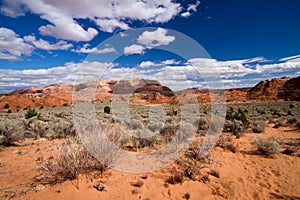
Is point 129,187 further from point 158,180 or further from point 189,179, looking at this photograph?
point 189,179

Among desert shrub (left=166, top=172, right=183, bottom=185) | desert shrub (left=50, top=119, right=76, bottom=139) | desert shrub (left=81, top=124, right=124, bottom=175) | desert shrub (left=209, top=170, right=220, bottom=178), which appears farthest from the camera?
desert shrub (left=50, top=119, right=76, bottom=139)

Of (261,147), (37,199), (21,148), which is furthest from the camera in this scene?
(21,148)

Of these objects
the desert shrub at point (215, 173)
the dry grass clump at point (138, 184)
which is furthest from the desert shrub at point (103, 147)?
the desert shrub at point (215, 173)

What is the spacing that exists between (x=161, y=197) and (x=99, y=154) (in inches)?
73.0

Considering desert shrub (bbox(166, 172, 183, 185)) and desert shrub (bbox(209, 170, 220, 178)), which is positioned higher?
desert shrub (bbox(166, 172, 183, 185))

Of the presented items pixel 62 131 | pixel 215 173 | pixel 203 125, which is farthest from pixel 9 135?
pixel 203 125

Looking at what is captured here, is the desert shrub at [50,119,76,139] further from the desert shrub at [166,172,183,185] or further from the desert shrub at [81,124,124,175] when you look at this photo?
the desert shrub at [166,172,183,185]

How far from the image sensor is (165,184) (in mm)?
4262

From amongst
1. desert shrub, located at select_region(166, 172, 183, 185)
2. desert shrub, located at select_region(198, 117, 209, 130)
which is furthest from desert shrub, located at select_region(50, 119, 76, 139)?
desert shrub, located at select_region(198, 117, 209, 130)

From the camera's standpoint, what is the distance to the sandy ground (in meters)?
3.72

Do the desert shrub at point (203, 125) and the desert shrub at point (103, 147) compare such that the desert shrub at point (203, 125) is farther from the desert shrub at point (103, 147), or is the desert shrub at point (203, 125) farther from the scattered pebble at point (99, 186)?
the scattered pebble at point (99, 186)

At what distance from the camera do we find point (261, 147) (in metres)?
6.61

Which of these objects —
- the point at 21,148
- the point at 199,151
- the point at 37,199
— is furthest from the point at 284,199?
the point at 21,148

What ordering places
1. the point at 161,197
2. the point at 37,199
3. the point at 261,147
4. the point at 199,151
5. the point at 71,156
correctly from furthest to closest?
the point at 261,147
the point at 199,151
the point at 71,156
the point at 161,197
the point at 37,199
